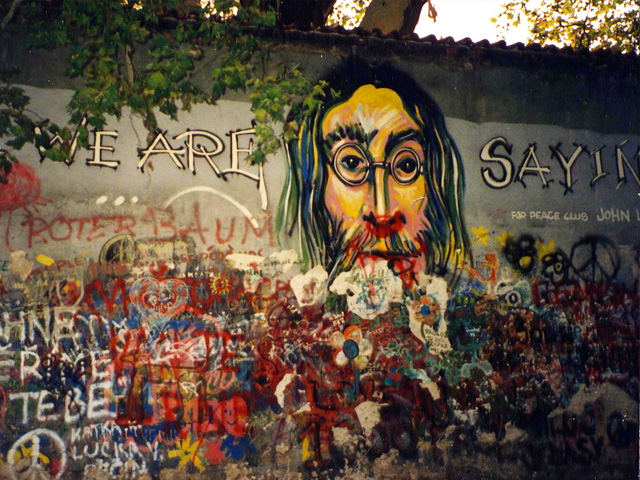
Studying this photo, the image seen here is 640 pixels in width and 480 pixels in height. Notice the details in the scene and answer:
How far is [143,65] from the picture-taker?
22.0 feet

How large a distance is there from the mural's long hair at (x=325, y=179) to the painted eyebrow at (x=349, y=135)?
102 millimetres

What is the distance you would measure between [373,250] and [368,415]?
5.29ft

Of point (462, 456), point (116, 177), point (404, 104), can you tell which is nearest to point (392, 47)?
point (404, 104)

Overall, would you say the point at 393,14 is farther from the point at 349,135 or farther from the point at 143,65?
the point at 143,65

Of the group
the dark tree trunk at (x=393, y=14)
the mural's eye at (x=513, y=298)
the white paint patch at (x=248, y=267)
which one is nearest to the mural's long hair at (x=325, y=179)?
the white paint patch at (x=248, y=267)

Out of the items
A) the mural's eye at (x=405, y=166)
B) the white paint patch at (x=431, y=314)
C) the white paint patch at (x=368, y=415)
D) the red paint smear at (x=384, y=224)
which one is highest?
the mural's eye at (x=405, y=166)

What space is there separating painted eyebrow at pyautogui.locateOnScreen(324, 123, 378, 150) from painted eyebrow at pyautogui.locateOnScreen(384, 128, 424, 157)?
0.18 m

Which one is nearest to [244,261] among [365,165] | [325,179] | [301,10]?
[325,179]

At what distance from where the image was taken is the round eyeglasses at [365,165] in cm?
707

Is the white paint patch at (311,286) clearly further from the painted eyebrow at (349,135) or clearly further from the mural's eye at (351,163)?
the painted eyebrow at (349,135)

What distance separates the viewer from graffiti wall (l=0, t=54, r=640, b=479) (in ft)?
20.8

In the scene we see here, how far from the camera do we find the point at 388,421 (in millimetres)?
6934

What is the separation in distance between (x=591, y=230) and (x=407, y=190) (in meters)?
2.14

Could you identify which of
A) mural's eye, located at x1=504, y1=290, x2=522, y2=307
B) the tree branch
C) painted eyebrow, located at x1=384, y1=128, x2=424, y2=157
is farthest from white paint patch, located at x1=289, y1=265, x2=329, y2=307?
the tree branch
